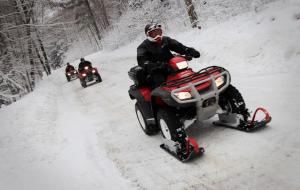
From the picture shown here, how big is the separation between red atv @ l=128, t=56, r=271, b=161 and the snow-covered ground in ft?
0.64

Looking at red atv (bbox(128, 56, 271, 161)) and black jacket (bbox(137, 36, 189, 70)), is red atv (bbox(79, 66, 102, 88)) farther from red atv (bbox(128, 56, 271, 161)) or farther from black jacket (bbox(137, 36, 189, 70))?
red atv (bbox(128, 56, 271, 161))

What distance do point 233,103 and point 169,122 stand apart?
3.54 feet

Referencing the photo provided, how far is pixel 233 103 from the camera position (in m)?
5.45

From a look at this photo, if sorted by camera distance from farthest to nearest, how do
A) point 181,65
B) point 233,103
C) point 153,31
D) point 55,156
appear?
point 55,156, point 153,31, point 181,65, point 233,103

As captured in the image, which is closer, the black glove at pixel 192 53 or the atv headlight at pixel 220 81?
the atv headlight at pixel 220 81

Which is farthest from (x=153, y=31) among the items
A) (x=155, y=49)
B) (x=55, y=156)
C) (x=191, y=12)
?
(x=191, y=12)

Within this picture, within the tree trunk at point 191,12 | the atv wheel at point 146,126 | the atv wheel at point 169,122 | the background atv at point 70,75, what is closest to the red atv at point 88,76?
the tree trunk at point 191,12

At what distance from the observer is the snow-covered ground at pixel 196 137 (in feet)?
14.3

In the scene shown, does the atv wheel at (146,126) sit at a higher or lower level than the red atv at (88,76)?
higher

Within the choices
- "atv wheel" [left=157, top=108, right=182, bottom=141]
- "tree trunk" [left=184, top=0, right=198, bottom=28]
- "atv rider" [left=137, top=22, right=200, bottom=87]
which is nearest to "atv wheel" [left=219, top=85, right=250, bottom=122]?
"atv wheel" [left=157, top=108, right=182, bottom=141]

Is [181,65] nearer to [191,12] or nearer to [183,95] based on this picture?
[183,95]

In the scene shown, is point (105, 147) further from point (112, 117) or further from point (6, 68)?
point (6, 68)

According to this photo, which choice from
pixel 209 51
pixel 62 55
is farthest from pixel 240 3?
pixel 62 55

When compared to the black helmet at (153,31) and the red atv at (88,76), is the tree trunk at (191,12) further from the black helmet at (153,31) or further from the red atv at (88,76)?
the black helmet at (153,31)
